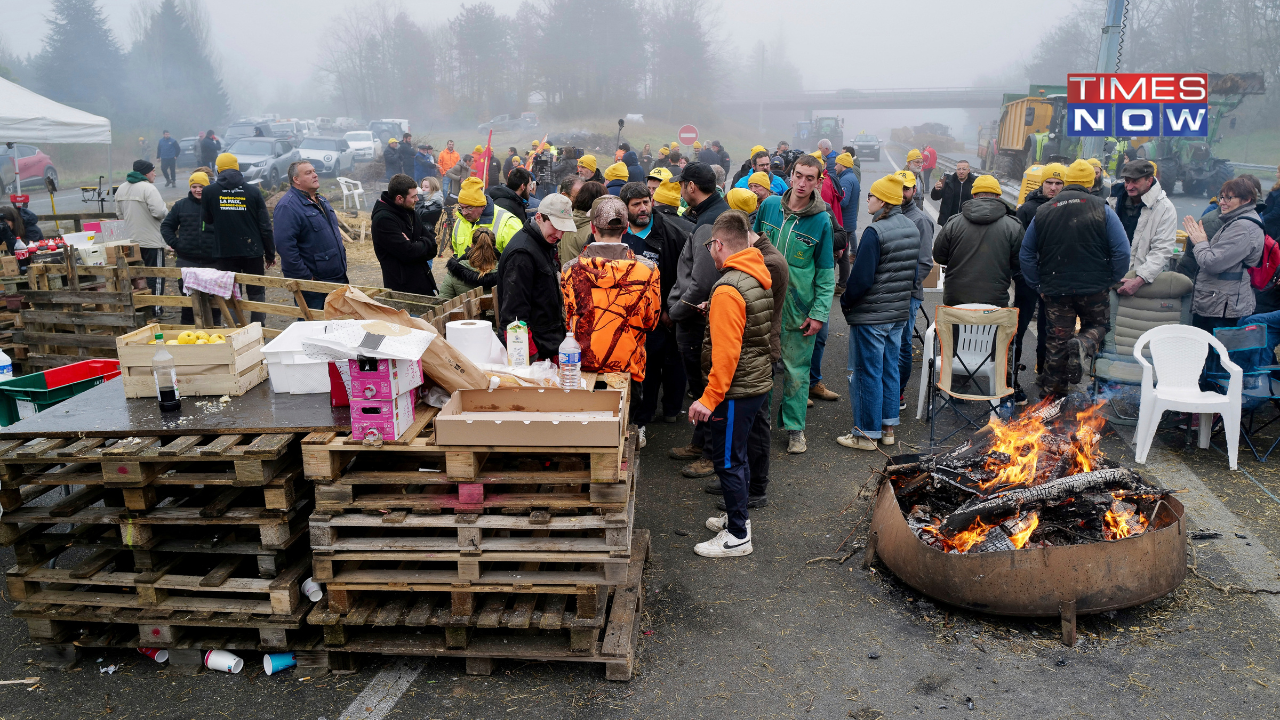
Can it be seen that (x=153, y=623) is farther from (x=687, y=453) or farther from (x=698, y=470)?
(x=687, y=453)

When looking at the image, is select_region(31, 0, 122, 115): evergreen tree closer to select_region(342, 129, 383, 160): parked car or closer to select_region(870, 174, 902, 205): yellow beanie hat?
select_region(342, 129, 383, 160): parked car

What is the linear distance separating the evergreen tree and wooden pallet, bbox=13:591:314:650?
200 feet

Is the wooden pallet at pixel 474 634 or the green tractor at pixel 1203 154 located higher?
the green tractor at pixel 1203 154

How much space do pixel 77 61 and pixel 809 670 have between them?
224 ft

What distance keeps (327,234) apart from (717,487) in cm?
486

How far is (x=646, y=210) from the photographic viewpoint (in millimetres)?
6539

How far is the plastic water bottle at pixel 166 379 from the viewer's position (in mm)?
4066

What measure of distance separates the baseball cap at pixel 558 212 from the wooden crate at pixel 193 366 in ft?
6.30

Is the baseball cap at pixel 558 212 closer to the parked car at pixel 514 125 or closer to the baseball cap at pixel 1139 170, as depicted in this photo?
the baseball cap at pixel 1139 170

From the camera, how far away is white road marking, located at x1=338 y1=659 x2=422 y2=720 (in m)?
3.66

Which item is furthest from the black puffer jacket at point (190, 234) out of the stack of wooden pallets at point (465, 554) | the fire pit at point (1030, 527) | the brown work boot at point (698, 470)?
the fire pit at point (1030, 527)

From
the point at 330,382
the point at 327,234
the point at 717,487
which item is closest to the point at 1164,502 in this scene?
the point at 717,487

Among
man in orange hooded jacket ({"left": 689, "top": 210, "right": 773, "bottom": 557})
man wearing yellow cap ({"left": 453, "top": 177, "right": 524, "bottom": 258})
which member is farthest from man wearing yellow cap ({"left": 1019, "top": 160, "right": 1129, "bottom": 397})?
man wearing yellow cap ({"left": 453, "top": 177, "right": 524, "bottom": 258})

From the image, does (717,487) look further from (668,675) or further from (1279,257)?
(1279,257)
